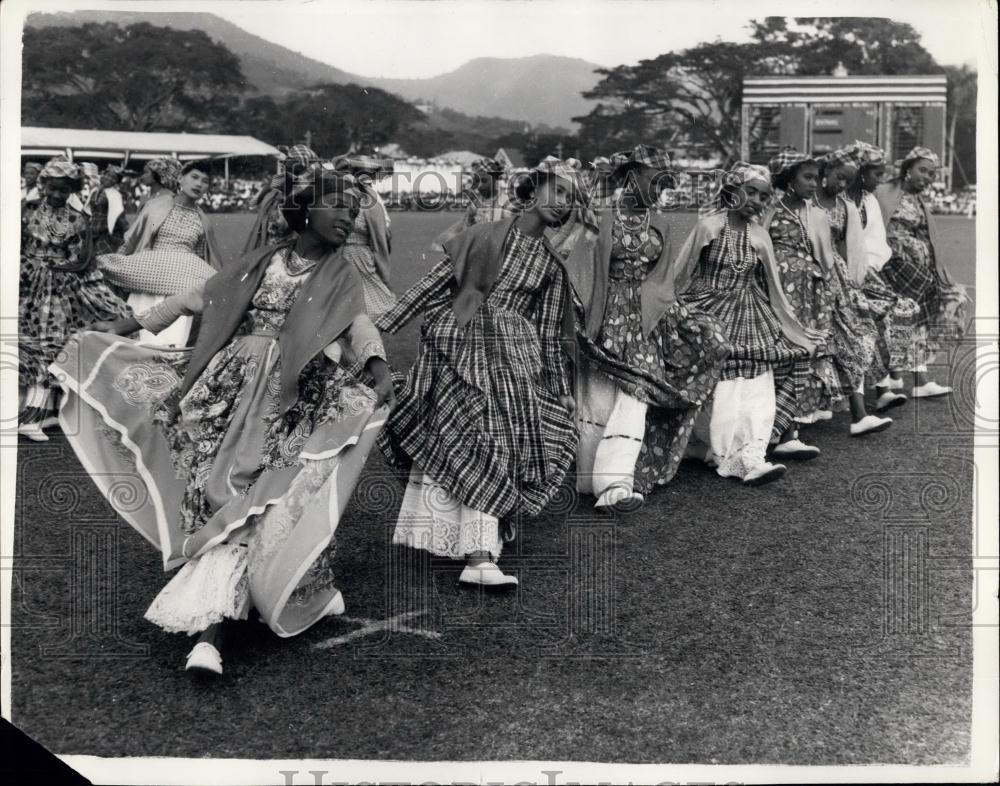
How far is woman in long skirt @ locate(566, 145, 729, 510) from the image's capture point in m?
6.09

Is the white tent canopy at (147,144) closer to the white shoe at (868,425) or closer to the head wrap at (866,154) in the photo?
the head wrap at (866,154)

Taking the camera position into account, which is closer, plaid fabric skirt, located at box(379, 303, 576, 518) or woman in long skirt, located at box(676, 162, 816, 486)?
plaid fabric skirt, located at box(379, 303, 576, 518)

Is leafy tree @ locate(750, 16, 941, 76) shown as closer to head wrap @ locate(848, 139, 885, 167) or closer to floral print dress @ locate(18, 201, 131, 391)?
head wrap @ locate(848, 139, 885, 167)

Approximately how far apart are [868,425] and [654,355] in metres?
1.98

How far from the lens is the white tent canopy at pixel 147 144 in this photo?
9.68m

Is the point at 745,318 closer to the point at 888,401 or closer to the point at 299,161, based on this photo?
the point at 888,401

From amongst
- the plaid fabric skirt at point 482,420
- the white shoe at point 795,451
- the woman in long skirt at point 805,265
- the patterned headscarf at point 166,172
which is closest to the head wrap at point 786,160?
the woman in long skirt at point 805,265

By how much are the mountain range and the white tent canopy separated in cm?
364

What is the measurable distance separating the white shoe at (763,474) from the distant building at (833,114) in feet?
6.69

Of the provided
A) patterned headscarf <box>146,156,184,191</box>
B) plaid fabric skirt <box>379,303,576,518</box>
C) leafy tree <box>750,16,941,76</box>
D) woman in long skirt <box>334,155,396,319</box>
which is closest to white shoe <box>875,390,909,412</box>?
leafy tree <box>750,16,941,76</box>

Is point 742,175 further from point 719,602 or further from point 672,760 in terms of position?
point 672,760

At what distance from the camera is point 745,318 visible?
6.68 metres

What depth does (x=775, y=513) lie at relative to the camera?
594 cm

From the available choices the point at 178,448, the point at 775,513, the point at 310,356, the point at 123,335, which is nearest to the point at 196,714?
the point at 178,448
